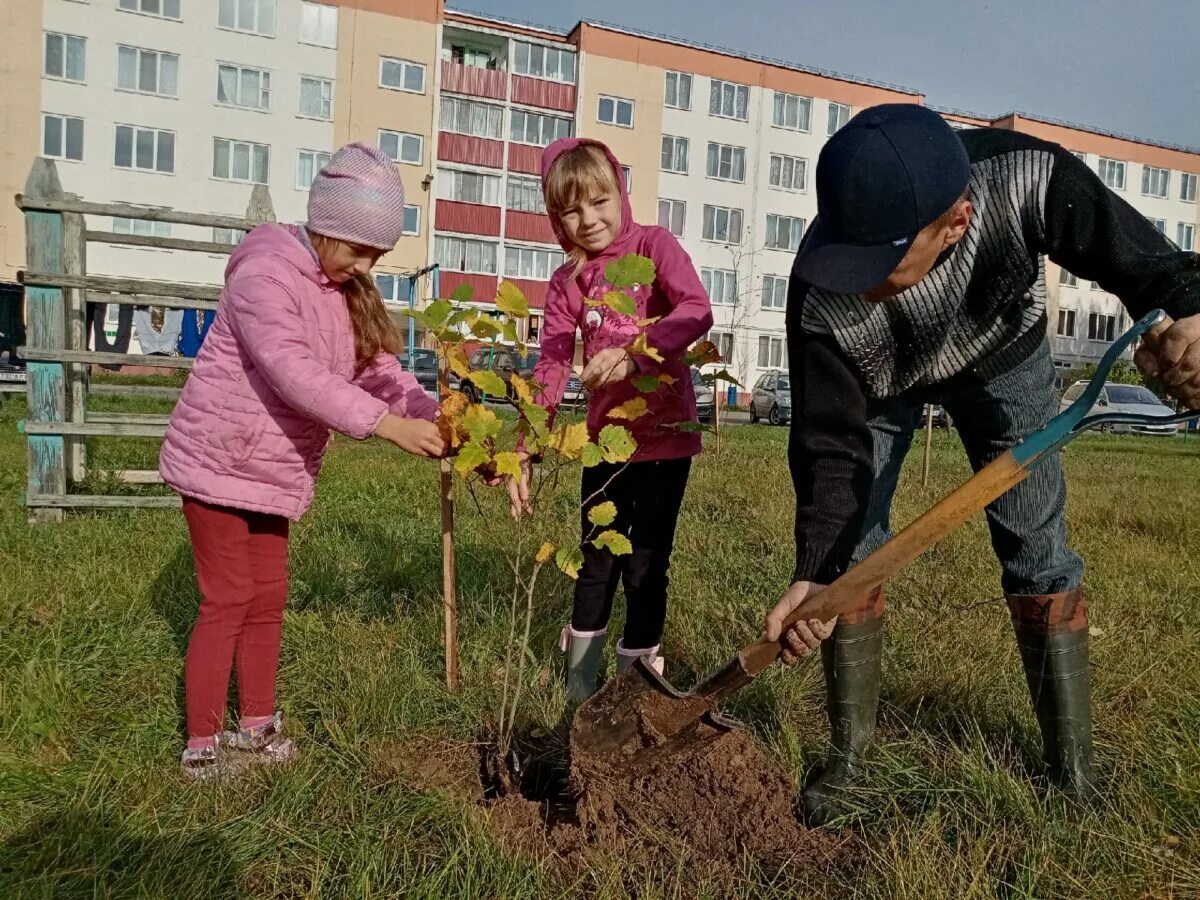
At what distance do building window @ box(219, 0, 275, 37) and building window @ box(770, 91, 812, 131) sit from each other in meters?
17.3

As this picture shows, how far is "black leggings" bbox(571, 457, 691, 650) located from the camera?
8.55 ft

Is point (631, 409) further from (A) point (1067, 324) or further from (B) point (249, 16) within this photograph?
(A) point (1067, 324)

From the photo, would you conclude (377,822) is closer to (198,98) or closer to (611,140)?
(198,98)

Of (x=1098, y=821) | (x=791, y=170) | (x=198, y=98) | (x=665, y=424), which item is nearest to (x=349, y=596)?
(x=665, y=424)

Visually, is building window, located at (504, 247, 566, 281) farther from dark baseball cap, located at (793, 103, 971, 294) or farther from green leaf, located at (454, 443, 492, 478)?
dark baseball cap, located at (793, 103, 971, 294)

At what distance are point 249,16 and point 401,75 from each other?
4.52 m

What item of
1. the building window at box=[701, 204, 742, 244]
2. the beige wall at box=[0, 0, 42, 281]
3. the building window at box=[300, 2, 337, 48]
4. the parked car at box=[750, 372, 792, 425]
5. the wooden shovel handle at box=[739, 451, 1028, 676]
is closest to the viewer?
the wooden shovel handle at box=[739, 451, 1028, 676]

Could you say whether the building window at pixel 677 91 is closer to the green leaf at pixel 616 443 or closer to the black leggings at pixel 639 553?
the black leggings at pixel 639 553

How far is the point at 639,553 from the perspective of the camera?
2.61 metres

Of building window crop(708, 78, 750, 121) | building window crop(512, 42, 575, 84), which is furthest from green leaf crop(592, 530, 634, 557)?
building window crop(708, 78, 750, 121)

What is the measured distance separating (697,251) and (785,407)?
40.9 ft

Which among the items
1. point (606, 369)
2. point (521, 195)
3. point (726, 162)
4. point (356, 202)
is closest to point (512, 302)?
point (606, 369)

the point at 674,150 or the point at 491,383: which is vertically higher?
the point at 674,150

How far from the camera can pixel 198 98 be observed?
87.2 ft
